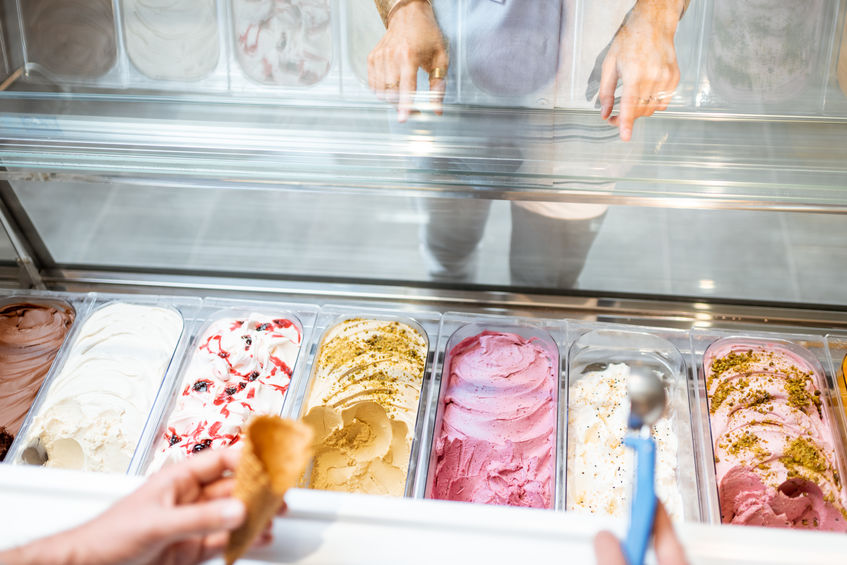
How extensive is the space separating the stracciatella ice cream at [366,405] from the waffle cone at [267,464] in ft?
2.59

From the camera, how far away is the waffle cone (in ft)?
2.32

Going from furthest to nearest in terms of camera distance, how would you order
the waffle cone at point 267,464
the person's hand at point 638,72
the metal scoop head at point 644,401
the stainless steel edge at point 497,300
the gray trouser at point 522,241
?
the gray trouser at point 522,241 < the stainless steel edge at point 497,300 < the person's hand at point 638,72 < the metal scoop head at point 644,401 < the waffle cone at point 267,464

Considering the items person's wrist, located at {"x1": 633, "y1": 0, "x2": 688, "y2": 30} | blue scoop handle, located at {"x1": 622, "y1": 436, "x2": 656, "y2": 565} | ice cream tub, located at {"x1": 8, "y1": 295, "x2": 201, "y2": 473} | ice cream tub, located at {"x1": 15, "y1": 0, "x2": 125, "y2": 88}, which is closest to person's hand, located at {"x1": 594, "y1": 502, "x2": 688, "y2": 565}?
blue scoop handle, located at {"x1": 622, "y1": 436, "x2": 656, "y2": 565}

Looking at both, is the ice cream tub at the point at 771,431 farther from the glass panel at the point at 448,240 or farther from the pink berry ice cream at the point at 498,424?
the pink berry ice cream at the point at 498,424

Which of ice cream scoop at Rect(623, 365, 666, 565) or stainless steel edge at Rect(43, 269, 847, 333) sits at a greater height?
stainless steel edge at Rect(43, 269, 847, 333)

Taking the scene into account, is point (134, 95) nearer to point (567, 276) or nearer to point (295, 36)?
point (295, 36)

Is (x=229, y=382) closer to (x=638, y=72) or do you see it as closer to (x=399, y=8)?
(x=399, y=8)

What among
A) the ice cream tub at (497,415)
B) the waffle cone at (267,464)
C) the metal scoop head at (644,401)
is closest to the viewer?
the waffle cone at (267,464)

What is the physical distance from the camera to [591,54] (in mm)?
1421

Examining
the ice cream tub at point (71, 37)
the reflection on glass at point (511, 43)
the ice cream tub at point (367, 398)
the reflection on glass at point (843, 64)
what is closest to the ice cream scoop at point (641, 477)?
the ice cream tub at point (367, 398)

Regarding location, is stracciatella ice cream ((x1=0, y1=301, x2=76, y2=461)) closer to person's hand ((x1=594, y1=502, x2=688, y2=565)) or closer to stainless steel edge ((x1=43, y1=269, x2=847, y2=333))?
stainless steel edge ((x1=43, y1=269, x2=847, y2=333))

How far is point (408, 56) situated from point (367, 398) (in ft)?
2.49

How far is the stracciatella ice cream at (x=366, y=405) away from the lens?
1537 mm

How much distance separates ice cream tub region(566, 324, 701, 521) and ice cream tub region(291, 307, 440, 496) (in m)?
0.35
